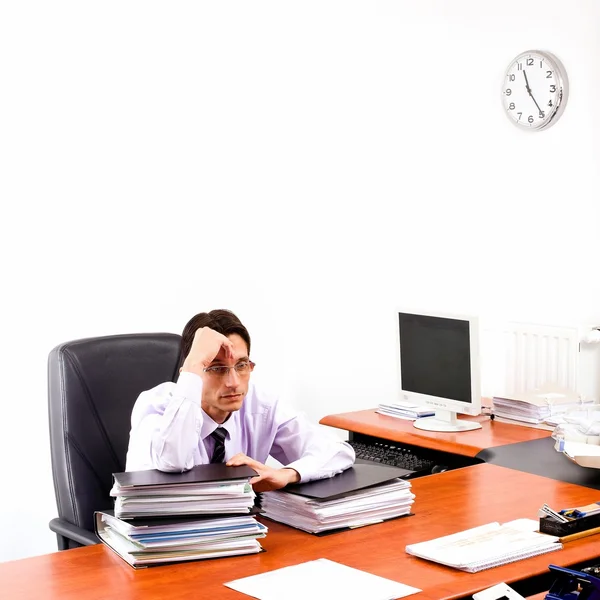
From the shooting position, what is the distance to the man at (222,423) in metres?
2.08

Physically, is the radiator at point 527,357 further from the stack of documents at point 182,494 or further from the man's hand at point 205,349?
the stack of documents at point 182,494

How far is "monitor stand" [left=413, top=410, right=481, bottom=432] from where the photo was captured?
3.27 metres

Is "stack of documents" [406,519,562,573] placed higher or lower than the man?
lower

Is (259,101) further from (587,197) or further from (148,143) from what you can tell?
(587,197)

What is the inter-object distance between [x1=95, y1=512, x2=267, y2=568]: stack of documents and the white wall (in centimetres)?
216

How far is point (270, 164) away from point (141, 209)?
32.1 inches

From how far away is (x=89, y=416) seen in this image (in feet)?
8.36

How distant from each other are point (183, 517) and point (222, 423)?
516mm

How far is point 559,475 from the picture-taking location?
2.57 metres

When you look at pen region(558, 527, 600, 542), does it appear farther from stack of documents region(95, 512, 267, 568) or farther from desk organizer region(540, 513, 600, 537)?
stack of documents region(95, 512, 267, 568)

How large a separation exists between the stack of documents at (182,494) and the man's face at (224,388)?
348 millimetres

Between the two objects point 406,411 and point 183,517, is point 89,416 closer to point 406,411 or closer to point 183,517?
point 183,517

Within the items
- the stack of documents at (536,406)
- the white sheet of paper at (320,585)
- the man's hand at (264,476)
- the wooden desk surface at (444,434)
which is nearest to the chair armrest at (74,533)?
the man's hand at (264,476)

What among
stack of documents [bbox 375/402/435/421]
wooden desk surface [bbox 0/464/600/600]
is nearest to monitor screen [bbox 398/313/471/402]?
stack of documents [bbox 375/402/435/421]
